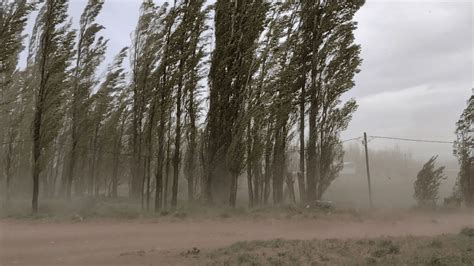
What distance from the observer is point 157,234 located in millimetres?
13969

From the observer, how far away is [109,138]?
103ft

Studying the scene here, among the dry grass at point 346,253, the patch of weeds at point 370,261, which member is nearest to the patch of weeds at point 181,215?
the dry grass at point 346,253

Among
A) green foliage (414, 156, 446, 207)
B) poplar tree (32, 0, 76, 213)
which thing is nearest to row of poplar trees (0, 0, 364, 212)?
poplar tree (32, 0, 76, 213)

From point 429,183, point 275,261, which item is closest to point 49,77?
point 275,261

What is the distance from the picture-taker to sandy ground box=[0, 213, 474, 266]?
10.4 meters

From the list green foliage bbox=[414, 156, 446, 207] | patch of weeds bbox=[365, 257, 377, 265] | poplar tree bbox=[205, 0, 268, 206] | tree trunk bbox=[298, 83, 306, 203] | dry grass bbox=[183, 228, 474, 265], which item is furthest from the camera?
green foliage bbox=[414, 156, 446, 207]

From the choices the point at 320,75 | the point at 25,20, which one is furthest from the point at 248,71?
the point at 25,20

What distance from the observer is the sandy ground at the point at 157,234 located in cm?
1043

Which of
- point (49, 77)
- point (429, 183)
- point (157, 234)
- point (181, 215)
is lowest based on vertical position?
point (157, 234)

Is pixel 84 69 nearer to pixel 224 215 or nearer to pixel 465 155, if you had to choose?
pixel 224 215

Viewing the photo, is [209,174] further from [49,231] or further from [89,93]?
[89,93]

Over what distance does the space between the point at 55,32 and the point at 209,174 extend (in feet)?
30.6

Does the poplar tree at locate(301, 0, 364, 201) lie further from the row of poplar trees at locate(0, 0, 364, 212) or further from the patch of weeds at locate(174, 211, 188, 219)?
the patch of weeds at locate(174, 211, 188, 219)

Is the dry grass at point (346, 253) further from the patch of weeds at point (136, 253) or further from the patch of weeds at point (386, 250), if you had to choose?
the patch of weeds at point (136, 253)
